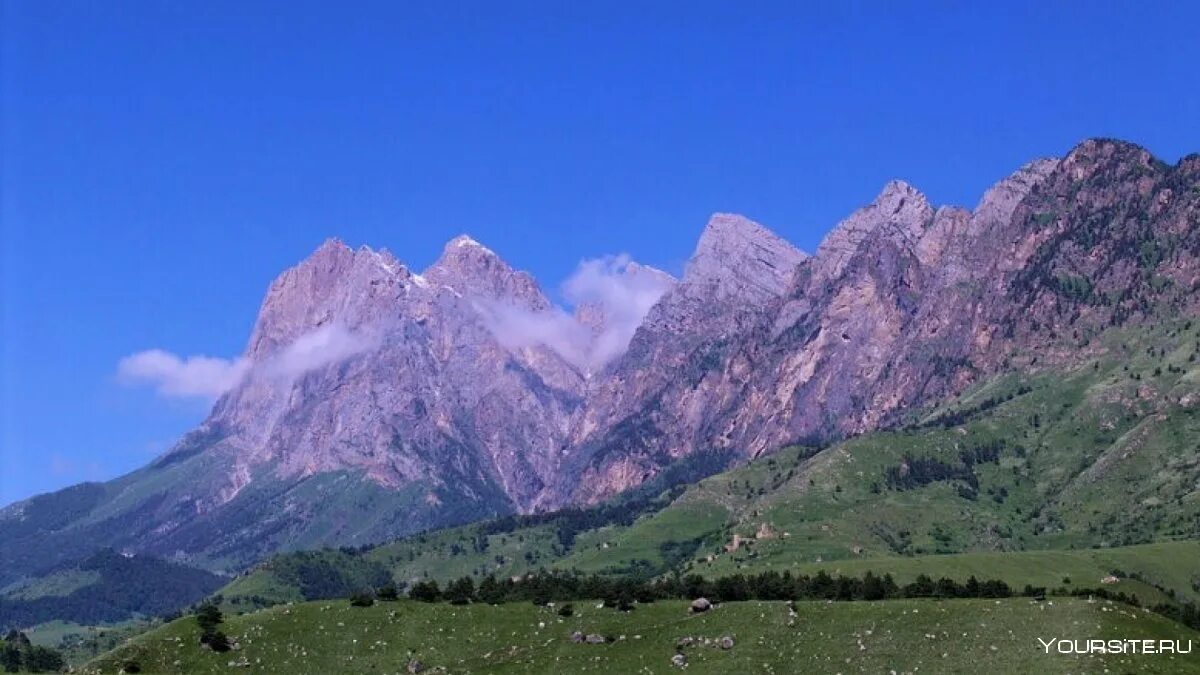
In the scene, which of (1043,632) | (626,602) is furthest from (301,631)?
(1043,632)

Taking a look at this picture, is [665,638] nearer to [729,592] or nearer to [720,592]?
[729,592]

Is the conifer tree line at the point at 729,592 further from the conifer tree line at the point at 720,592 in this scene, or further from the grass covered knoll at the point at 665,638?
the grass covered knoll at the point at 665,638

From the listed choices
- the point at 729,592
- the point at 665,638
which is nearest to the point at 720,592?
the point at 729,592

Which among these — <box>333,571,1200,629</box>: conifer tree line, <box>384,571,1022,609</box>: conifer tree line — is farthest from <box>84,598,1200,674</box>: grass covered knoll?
<box>384,571,1022,609</box>: conifer tree line

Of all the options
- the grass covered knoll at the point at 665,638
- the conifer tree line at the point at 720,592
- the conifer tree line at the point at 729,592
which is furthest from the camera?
the conifer tree line at the point at 729,592

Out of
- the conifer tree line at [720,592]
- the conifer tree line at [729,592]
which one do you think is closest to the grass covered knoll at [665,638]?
the conifer tree line at [720,592]

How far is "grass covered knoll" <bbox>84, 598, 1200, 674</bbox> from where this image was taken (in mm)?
141250

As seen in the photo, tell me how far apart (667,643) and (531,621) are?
21656mm

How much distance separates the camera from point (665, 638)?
516ft

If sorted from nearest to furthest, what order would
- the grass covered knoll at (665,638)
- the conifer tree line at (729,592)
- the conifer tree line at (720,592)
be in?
1. the grass covered knoll at (665,638)
2. the conifer tree line at (720,592)
3. the conifer tree line at (729,592)

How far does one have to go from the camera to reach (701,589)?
195m

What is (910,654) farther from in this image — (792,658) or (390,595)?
(390,595)

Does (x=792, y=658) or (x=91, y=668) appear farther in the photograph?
(x=91, y=668)

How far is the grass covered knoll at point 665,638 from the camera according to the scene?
141 metres
